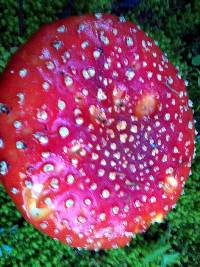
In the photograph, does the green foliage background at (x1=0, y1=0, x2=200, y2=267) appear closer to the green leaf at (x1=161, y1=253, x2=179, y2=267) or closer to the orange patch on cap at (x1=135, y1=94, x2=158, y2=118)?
the green leaf at (x1=161, y1=253, x2=179, y2=267)

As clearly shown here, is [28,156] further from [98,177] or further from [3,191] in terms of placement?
[3,191]

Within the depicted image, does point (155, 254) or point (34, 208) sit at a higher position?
point (34, 208)

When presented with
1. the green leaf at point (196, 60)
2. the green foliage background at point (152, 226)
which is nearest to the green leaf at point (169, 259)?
the green foliage background at point (152, 226)

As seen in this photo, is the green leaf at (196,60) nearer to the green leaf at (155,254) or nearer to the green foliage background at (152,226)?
the green foliage background at (152,226)

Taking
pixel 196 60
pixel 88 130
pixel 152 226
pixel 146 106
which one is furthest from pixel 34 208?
pixel 196 60

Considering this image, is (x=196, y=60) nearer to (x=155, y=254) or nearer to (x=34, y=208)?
(x=155, y=254)
